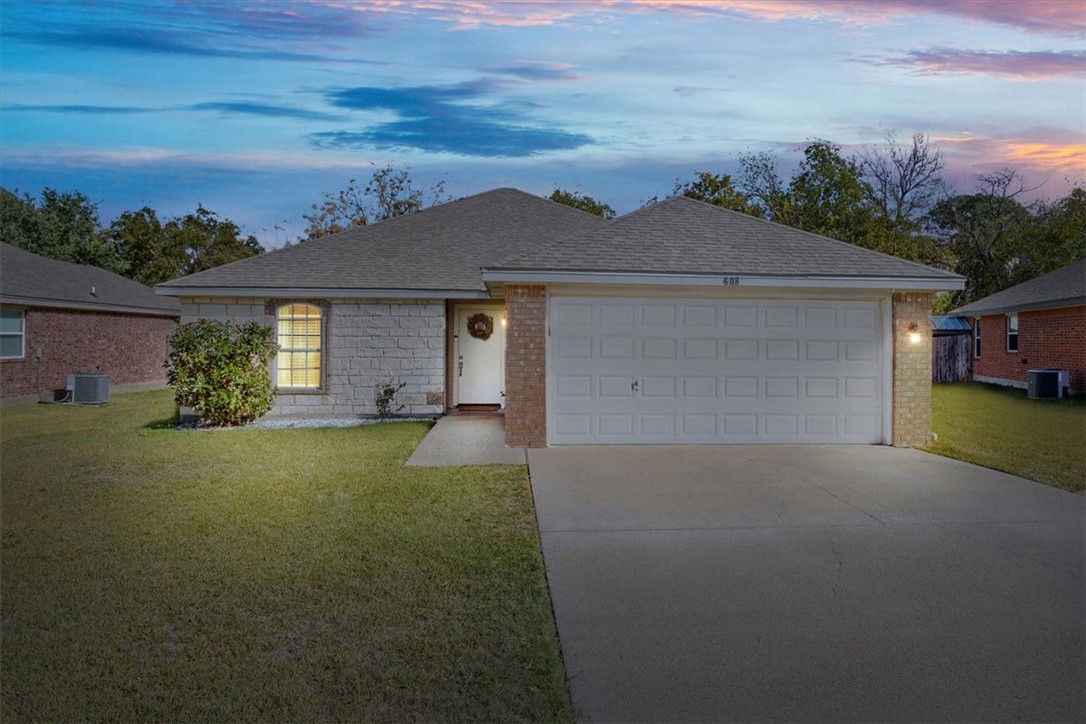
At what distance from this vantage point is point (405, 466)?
9305 millimetres

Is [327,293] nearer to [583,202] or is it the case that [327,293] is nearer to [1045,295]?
[1045,295]

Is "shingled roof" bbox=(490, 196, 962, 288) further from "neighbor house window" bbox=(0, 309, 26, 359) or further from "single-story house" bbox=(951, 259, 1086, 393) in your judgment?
"neighbor house window" bbox=(0, 309, 26, 359)

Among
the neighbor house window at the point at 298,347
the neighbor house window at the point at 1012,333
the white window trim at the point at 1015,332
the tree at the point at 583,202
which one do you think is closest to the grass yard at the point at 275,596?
the neighbor house window at the point at 298,347

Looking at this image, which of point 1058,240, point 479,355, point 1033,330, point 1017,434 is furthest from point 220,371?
point 1058,240

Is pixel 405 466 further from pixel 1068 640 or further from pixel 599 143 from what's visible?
pixel 599 143

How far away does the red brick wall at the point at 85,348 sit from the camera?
18.9 m

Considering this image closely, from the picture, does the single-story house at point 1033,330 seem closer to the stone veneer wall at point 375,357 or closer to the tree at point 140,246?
the stone veneer wall at point 375,357

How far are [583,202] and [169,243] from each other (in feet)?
79.8

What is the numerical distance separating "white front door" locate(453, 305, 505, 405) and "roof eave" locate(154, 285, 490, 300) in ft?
3.40

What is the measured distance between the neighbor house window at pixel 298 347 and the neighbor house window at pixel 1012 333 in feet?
71.3

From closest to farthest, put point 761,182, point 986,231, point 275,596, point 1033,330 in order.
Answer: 1. point 275,596
2. point 1033,330
3. point 761,182
4. point 986,231

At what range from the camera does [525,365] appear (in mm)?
10734

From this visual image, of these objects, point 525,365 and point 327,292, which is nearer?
point 525,365

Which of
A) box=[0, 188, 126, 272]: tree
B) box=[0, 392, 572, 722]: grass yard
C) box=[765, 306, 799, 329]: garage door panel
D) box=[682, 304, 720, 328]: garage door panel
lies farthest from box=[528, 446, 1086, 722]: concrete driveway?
box=[0, 188, 126, 272]: tree
